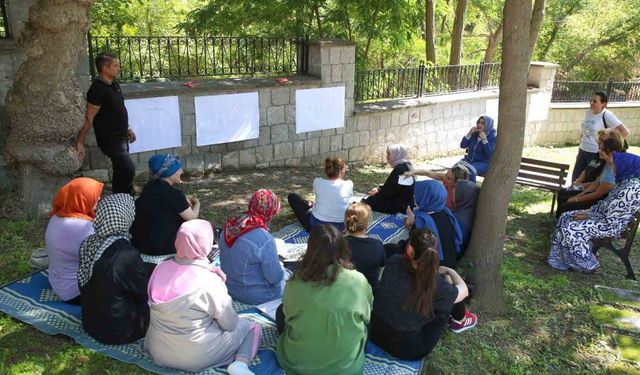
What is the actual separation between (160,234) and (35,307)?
117cm

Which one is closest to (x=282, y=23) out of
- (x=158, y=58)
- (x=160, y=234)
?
(x=158, y=58)

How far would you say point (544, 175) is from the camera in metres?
7.86

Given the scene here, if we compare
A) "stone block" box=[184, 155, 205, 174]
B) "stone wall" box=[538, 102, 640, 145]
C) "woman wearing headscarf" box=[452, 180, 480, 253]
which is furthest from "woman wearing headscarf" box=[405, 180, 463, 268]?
"stone wall" box=[538, 102, 640, 145]

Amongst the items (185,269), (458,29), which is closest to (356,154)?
(458,29)

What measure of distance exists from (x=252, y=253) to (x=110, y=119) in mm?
2749

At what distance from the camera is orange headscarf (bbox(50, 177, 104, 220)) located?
3934mm

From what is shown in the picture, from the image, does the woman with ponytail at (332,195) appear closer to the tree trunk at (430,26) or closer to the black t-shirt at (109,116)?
the black t-shirt at (109,116)

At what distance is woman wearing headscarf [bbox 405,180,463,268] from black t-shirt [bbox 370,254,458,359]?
42.5 inches

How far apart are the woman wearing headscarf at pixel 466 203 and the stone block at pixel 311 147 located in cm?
383

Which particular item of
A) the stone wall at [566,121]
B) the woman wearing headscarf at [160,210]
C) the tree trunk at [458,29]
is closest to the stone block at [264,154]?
the woman wearing headscarf at [160,210]

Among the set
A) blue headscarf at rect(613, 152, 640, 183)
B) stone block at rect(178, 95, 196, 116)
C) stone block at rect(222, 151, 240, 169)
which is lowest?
stone block at rect(222, 151, 240, 169)

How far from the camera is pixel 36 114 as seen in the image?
5500 millimetres

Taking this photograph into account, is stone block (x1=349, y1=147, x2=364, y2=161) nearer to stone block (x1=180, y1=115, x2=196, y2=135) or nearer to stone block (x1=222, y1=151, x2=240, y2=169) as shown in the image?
stone block (x1=222, y1=151, x2=240, y2=169)

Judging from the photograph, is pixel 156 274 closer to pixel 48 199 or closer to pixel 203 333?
pixel 203 333
